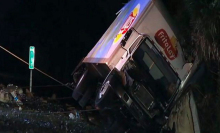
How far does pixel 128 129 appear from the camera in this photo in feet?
18.0

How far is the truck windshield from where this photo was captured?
4.86 metres

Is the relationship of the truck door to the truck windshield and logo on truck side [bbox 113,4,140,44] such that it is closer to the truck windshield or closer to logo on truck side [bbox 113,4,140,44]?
the truck windshield

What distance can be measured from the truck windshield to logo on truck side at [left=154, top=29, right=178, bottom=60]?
189 mm

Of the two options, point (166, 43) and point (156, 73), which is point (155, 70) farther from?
point (166, 43)

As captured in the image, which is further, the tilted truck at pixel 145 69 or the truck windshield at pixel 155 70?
the truck windshield at pixel 155 70

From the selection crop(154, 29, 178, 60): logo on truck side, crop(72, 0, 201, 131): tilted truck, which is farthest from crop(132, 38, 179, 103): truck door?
crop(154, 29, 178, 60): logo on truck side

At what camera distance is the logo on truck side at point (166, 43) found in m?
5.03

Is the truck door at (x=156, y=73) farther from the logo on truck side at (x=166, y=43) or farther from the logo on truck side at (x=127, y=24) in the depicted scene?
the logo on truck side at (x=127, y=24)

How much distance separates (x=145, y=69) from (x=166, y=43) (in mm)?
508

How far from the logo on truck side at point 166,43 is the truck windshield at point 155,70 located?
0.19 meters

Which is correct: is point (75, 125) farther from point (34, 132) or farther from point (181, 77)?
point (181, 77)

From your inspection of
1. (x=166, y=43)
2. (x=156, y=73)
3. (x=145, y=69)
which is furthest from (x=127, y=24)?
(x=156, y=73)

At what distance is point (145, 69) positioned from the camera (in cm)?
502

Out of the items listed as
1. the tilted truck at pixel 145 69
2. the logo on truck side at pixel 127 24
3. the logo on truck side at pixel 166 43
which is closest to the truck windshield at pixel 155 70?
the tilted truck at pixel 145 69
